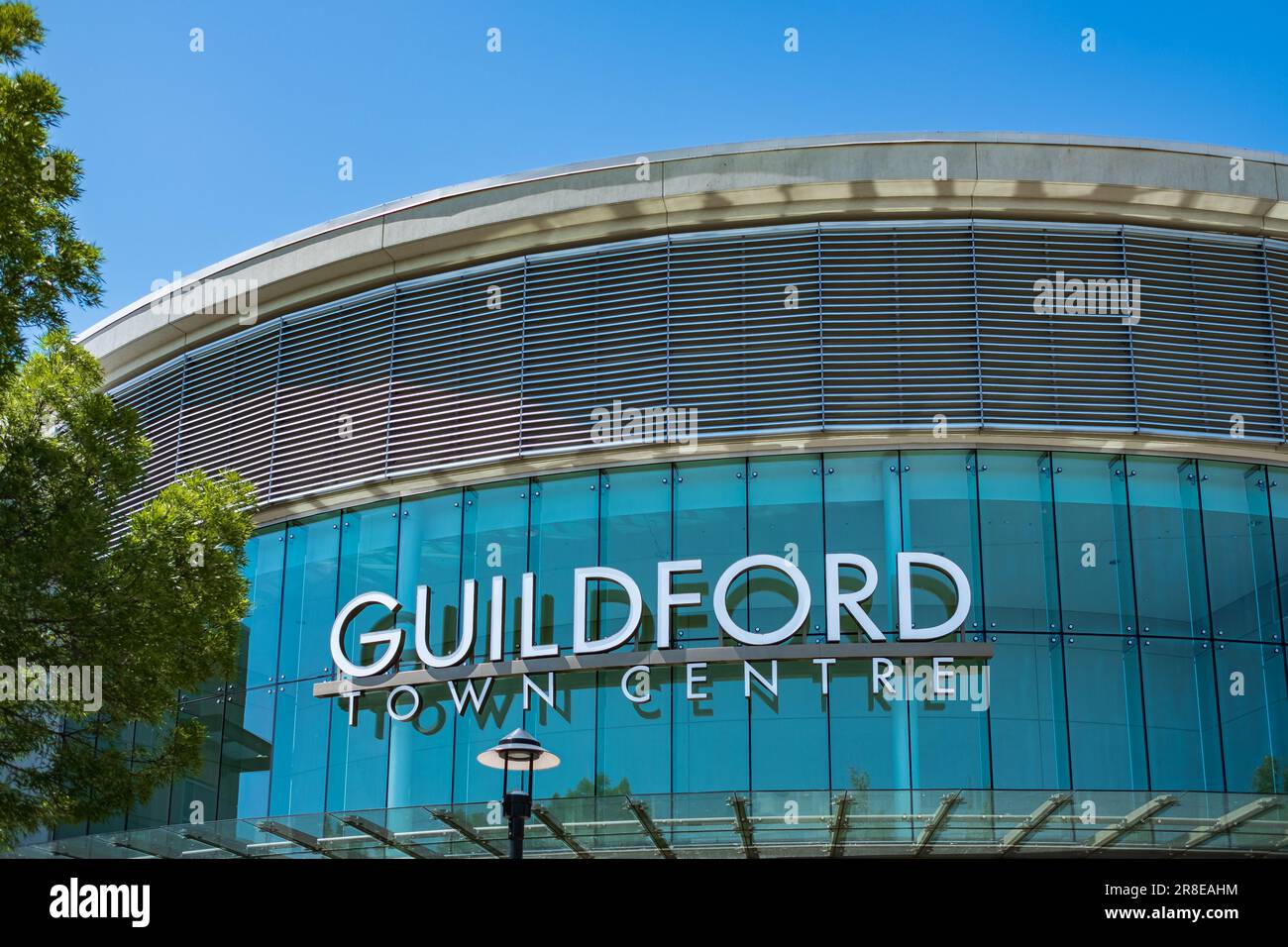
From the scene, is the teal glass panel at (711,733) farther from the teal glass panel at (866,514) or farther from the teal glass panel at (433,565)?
the teal glass panel at (433,565)

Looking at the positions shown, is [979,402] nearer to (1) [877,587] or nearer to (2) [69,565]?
(1) [877,587]

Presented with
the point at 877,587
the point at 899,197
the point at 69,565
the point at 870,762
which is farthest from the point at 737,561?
the point at 69,565

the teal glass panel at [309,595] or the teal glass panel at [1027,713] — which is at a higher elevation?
the teal glass panel at [309,595]

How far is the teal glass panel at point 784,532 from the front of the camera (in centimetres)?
1947

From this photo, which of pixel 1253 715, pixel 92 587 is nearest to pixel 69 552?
pixel 92 587

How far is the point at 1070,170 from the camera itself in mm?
20266

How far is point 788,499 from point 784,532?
1.64ft

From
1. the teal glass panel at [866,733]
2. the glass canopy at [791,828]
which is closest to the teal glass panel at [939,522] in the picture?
the teal glass panel at [866,733]

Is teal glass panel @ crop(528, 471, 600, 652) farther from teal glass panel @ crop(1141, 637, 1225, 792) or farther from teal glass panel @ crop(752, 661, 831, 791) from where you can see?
teal glass panel @ crop(1141, 637, 1225, 792)

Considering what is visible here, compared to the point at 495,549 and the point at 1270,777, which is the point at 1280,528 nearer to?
the point at 1270,777

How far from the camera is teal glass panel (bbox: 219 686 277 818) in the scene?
2150 centimetres

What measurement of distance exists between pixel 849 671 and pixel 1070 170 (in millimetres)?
7928

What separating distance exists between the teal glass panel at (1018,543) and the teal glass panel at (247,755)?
1101 centimetres
